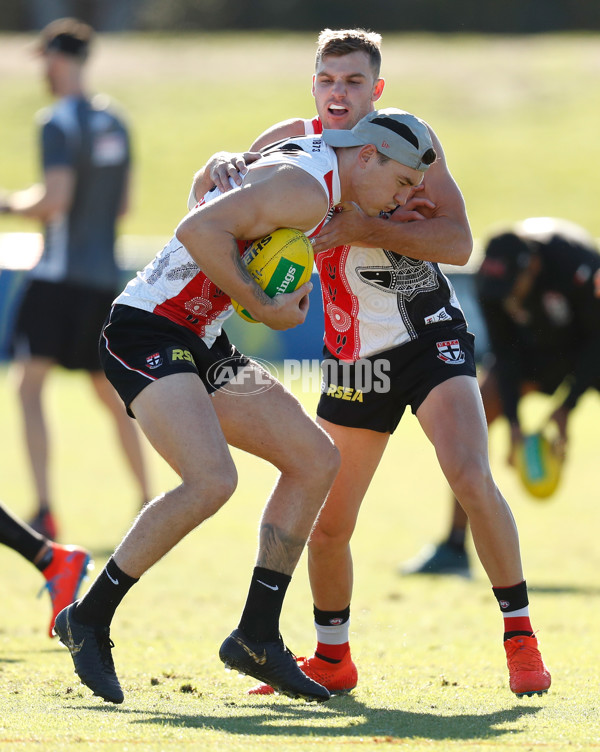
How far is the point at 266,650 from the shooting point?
15.1 feet

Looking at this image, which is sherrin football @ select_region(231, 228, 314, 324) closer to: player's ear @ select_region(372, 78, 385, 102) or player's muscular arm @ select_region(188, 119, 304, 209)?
player's muscular arm @ select_region(188, 119, 304, 209)

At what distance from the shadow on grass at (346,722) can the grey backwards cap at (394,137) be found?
2.04 m

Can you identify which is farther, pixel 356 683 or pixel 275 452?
pixel 356 683

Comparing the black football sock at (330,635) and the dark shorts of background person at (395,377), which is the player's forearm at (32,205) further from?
the black football sock at (330,635)

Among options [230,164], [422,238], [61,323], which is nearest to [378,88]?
[422,238]

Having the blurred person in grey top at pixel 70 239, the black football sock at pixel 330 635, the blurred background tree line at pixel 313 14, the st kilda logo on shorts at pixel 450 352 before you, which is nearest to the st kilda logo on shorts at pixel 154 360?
the st kilda logo on shorts at pixel 450 352

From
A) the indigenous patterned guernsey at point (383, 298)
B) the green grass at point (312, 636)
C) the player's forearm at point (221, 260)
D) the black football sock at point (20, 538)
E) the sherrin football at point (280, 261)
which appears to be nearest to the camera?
the green grass at point (312, 636)

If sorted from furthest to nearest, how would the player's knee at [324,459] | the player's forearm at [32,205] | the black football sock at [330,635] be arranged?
the player's forearm at [32,205] → the black football sock at [330,635] → the player's knee at [324,459]

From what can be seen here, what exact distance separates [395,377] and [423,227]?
0.63 meters

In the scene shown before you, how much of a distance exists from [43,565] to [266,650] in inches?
68.0

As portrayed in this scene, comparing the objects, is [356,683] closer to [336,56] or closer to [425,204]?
[425,204]

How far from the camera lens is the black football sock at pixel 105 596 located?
4.59 metres

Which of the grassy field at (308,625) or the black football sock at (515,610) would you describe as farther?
the black football sock at (515,610)

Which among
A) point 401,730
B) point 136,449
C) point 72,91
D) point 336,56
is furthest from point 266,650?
point 72,91
